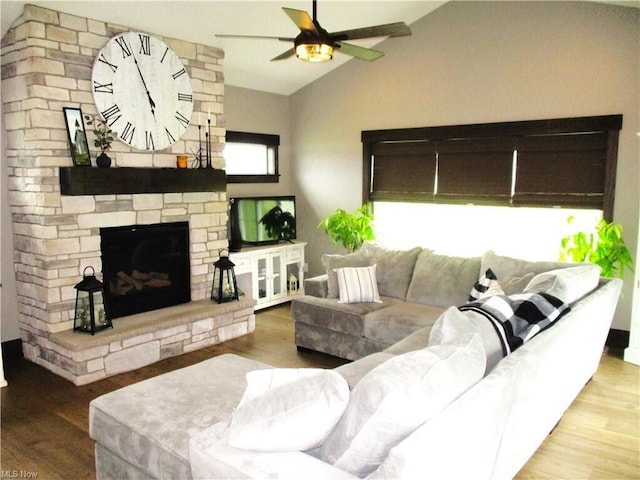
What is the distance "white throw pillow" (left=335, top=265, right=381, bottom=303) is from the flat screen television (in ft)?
5.23

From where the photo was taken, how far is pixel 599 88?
172 inches

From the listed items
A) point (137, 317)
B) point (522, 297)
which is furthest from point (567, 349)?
point (137, 317)

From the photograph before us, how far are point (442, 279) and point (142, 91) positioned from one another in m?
2.99

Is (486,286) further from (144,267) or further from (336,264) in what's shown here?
(144,267)

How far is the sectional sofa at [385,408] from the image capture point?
5.01ft

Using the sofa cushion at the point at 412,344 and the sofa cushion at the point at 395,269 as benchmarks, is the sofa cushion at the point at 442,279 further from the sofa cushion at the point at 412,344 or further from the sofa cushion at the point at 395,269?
the sofa cushion at the point at 412,344

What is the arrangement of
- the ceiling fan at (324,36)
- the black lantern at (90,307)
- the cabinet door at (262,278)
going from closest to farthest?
the ceiling fan at (324,36) < the black lantern at (90,307) < the cabinet door at (262,278)

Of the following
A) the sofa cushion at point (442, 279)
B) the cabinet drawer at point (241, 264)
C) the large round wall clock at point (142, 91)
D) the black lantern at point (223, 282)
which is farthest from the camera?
the cabinet drawer at point (241, 264)

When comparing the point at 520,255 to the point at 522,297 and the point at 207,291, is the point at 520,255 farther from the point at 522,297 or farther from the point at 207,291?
the point at 207,291

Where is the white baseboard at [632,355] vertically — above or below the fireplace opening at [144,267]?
below

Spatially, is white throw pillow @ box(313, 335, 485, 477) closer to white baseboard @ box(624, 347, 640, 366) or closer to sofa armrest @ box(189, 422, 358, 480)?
sofa armrest @ box(189, 422, 358, 480)

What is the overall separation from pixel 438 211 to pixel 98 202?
3.49m

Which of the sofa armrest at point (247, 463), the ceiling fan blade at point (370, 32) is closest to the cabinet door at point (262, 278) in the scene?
the ceiling fan blade at point (370, 32)

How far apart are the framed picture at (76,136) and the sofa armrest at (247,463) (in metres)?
2.80
